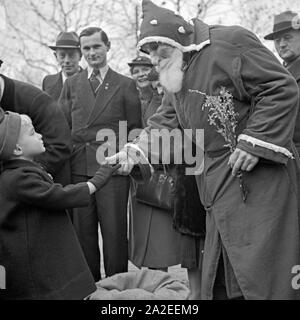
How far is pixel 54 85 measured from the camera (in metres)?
6.86

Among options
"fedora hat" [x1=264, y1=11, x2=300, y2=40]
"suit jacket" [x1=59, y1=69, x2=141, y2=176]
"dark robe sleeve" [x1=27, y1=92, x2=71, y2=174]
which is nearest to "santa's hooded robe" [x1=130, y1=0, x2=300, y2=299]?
"dark robe sleeve" [x1=27, y1=92, x2=71, y2=174]

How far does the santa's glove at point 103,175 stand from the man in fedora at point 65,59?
291cm

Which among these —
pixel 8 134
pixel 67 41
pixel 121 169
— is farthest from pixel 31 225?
pixel 67 41

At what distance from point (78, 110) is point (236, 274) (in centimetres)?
285

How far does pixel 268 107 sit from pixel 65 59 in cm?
378


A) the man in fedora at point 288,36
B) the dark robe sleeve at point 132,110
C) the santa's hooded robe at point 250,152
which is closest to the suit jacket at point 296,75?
the man in fedora at point 288,36

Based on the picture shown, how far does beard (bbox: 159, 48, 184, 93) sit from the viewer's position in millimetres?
3992

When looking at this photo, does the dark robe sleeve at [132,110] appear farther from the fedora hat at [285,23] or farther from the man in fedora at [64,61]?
the fedora hat at [285,23]

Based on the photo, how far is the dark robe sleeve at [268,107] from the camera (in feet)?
11.9

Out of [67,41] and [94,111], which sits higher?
[67,41]

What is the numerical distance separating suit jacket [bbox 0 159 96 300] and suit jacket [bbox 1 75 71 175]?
76 cm

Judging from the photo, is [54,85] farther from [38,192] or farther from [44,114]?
[38,192]

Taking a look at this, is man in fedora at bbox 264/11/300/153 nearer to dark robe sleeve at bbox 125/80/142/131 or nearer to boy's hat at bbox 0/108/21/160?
dark robe sleeve at bbox 125/80/142/131
